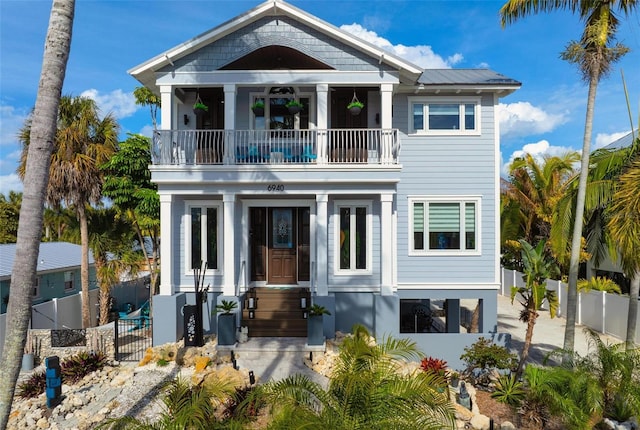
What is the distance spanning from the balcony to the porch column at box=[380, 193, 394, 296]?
1177 mm

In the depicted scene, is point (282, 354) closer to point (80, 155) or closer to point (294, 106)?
point (294, 106)

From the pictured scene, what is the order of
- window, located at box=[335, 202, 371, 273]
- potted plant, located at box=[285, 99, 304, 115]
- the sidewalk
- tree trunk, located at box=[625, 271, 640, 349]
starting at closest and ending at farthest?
tree trunk, located at box=[625, 271, 640, 349] → potted plant, located at box=[285, 99, 304, 115] → window, located at box=[335, 202, 371, 273] → the sidewalk

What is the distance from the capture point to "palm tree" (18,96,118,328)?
1352cm

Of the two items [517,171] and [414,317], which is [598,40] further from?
[517,171]

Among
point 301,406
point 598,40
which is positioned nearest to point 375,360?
point 301,406

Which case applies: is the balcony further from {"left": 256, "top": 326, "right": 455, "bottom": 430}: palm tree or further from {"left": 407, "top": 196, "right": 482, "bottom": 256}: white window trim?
{"left": 256, "top": 326, "right": 455, "bottom": 430}: palm tree

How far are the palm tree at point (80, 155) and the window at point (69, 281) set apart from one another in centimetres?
515

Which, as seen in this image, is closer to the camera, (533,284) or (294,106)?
(533,284)

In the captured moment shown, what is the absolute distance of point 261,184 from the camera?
37.3ft

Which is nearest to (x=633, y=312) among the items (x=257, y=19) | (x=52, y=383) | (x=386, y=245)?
(x=386, y=245)

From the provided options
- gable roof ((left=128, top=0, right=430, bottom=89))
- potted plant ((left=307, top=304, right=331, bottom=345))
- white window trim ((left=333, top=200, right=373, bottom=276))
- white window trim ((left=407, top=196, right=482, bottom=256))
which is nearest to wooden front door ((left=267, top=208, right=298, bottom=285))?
white window trim ((left=333, top=200, right=373, bottom=276))

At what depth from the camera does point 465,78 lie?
12.9m

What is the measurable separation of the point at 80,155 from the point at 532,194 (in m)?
22.8

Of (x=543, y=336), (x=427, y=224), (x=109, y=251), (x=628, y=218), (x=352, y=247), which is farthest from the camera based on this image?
(x=109, y=251)
